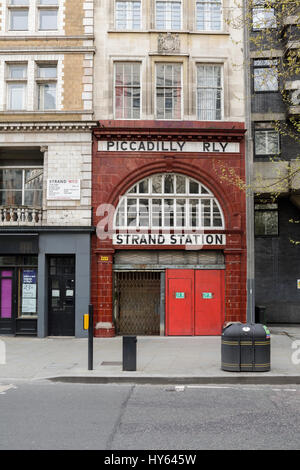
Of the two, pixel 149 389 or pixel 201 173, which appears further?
pixel 201 173

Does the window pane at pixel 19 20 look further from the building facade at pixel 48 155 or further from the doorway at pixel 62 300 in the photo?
the doorway at pixel 62 300

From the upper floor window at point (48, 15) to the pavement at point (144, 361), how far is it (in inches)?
457

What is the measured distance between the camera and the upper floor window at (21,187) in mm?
18219

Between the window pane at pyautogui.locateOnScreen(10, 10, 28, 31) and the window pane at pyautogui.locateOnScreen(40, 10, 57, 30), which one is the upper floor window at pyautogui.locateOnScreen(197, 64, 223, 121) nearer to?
the window pane at pyautogui.locateOnScreen(40, 10, 57, 30)

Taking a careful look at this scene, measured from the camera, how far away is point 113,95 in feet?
58.4

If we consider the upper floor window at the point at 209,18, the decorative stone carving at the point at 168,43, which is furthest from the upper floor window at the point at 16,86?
the upper floor window at the point at 209,18

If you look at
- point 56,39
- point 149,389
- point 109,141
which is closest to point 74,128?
point 109,141

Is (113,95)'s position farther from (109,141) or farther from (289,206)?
(289,206)

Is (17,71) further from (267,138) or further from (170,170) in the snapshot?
(267,138)

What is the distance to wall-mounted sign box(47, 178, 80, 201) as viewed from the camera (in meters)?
17.2

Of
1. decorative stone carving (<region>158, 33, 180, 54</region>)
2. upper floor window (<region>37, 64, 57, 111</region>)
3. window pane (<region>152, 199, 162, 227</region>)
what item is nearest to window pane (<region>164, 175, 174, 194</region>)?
window pane (<region>152, 199, 162, 227</region>)

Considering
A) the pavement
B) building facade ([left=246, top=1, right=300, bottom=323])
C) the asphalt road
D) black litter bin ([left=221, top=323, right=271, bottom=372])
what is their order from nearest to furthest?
the asphalt road
the pavement
black litter bin ([left=221, top=323, right=271, bottom=372])
building facade ([left=246, top=1, right=300, bottom=323])

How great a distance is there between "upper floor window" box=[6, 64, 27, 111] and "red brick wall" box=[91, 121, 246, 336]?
11.0ft

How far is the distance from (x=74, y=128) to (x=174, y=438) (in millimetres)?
13042
